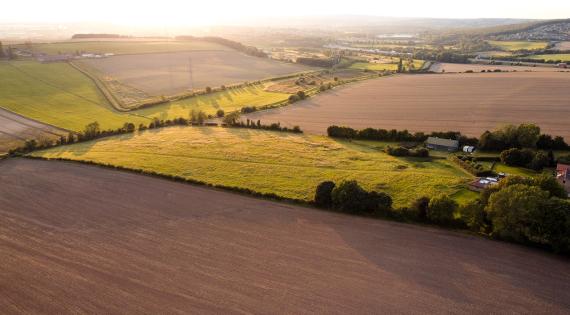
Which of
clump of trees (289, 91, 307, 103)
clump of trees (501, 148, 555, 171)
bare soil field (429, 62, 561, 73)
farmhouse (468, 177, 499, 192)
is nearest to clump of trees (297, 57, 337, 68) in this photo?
bare soil field (429, 62, 561, 73)

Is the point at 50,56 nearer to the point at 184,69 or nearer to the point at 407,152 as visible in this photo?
the point at 184,69

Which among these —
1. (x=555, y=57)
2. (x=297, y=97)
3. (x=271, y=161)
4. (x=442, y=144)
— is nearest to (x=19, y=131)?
(x=271, y=161)

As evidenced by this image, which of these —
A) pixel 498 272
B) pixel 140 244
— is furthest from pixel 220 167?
pixel 498 272

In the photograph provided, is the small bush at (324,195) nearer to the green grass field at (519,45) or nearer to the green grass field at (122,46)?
the green grass field at (122,46)

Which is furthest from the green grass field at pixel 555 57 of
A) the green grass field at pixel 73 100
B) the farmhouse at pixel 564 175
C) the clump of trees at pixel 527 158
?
the farmhouse at pixel 564 175

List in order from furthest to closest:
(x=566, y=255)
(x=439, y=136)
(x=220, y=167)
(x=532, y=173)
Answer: (x=439, y=136) → (x=220, y=167) → (x=532, y=173) → (x=566, y=255)

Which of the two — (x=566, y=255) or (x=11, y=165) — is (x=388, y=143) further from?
(x=11, y=165)

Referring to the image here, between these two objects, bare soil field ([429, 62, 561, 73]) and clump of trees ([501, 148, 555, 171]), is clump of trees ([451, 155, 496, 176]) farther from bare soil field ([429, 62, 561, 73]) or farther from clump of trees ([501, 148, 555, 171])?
bare soil field ([429, 62, 561, 73])
